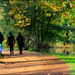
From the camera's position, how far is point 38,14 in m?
26.1

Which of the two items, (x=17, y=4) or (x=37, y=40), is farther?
(x=37, y=40)

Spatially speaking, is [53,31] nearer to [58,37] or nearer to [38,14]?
[58,37]

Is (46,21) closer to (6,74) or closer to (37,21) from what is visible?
(37,21)

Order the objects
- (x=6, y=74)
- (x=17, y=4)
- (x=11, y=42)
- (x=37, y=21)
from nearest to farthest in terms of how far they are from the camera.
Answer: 1. (x=6, y=74)
2. (x=11, y=42)
3. (x=17, y=4)
4. (x=37, y=21)

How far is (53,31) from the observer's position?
2761 cm

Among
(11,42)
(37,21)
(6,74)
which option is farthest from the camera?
(37,21)

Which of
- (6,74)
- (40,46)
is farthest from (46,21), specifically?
(6,74)

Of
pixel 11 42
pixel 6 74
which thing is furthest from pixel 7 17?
pixel 6 74

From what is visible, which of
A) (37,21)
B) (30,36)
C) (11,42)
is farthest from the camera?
(30,36)

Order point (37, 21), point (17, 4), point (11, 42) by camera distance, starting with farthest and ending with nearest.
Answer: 1. point (37, 21)
2. point (17, 4)
3. point (11, 42)

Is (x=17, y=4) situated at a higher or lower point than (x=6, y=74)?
higher

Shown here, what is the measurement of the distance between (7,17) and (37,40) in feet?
15.4

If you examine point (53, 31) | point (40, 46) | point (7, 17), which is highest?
point (7, 17)

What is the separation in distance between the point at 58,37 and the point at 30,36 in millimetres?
4063
